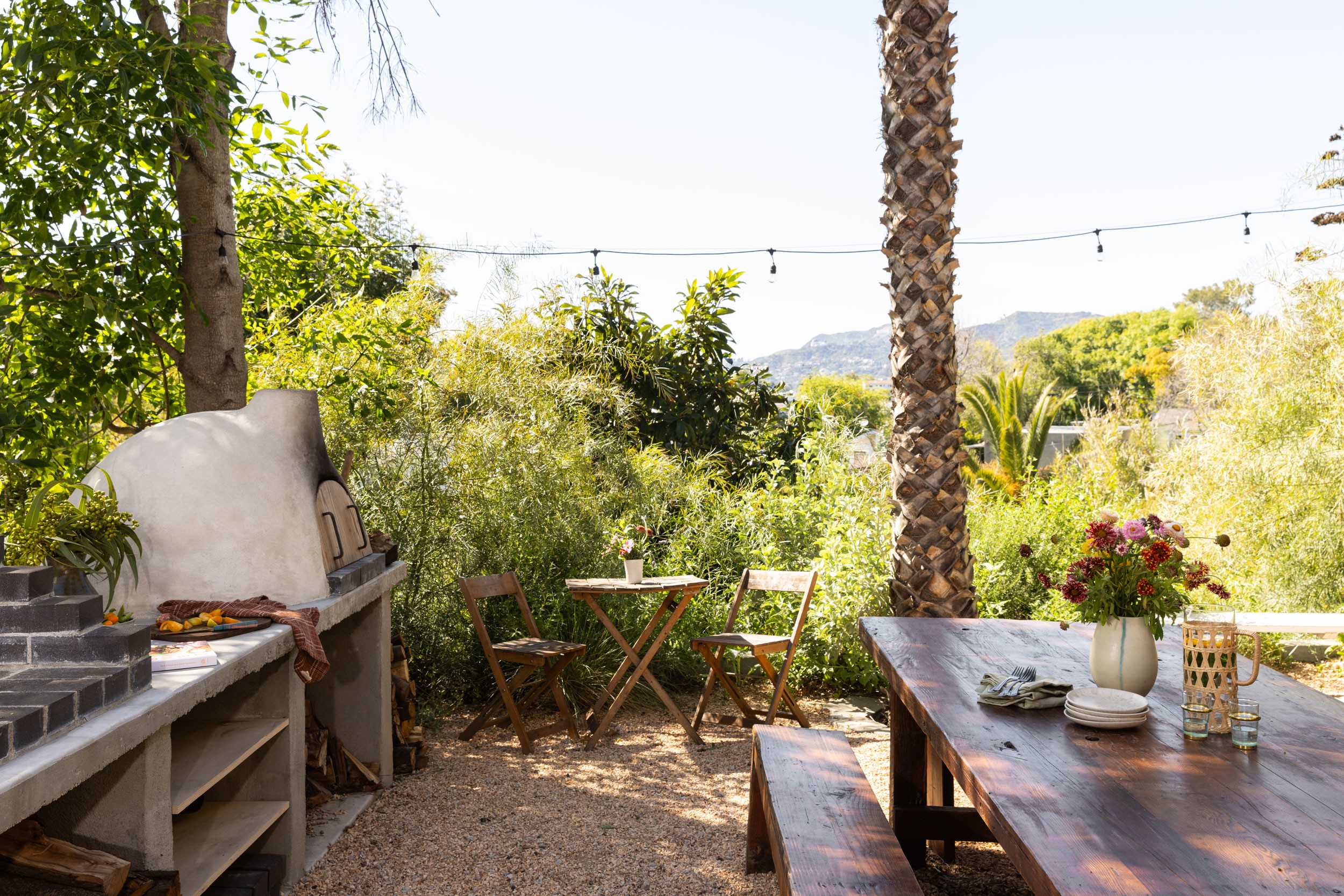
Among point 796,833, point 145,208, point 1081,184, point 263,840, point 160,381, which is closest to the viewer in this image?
point 796,833

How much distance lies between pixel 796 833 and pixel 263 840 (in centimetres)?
216

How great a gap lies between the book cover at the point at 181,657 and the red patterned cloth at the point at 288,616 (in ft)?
1.37

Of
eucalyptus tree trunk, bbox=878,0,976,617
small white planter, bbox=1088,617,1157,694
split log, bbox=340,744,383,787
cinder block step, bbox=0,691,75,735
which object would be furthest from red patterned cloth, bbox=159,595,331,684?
eucalyptus tree trunk, bbox=878,0,976,617

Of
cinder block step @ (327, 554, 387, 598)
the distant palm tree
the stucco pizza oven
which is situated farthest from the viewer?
the distant palm tree

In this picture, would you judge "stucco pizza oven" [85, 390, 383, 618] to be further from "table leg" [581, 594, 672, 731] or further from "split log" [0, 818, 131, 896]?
"table leg" [581, 594, 672, 731]

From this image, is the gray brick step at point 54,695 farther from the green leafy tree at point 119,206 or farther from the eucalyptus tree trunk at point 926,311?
the eucalyptus tree trunk at point 926,311

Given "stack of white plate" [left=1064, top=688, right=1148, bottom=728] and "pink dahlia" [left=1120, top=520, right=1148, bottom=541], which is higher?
"pink dahlia" [left=1120, top=520, right=1148, bottom=541]

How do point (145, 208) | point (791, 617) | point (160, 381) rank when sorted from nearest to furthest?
point (145, 208) → point (160, 381) → point (791, 617)

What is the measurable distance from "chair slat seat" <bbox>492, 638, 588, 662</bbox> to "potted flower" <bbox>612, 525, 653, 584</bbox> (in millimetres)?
521

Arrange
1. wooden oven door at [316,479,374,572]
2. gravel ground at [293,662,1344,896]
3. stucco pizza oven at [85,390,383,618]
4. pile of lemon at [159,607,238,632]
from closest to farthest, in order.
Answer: pile of lemon at [159,607,238,632], stucco pizza oven at [85,390,383,618], gravel ground at [293,662,1344,896], wooden oven door at [316,479,374,572]

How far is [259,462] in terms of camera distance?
11.6 feet

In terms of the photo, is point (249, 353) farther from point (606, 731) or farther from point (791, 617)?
point (791, 617)

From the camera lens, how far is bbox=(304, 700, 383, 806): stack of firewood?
14.3 feet

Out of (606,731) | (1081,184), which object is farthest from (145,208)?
(1081,184)
